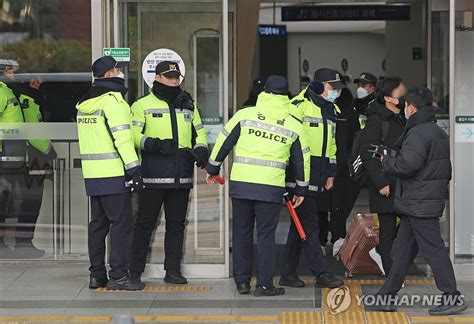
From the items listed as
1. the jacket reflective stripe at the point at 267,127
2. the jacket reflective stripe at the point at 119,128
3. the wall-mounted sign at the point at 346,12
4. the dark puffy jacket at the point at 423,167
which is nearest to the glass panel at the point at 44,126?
the jacket reflective stripe at the point at 119,128

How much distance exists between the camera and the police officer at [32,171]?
34.3 ft

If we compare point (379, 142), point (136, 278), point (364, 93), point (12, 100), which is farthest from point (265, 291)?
point (12, 100)

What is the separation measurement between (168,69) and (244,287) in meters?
1.94

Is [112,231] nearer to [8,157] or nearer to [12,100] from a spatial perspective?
[8,157]

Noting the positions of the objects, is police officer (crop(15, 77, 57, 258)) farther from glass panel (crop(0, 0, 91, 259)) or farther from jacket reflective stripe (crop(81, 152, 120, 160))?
jacket reflective stripe (crop(81, 152, 120, 160))

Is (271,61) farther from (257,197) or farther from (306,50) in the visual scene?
(257,197)

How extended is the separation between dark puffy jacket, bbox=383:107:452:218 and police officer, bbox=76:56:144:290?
85.7 inches

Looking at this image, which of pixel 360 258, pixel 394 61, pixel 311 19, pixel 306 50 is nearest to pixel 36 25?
pixel 360 258

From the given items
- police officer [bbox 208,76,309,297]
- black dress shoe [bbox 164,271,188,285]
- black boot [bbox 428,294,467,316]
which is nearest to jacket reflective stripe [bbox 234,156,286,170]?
police officer [bbox 208,76,309,297]

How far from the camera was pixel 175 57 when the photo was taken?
9781mm

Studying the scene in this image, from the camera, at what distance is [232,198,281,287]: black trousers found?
8.88m

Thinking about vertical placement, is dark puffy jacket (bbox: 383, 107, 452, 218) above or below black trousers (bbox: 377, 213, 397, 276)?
above

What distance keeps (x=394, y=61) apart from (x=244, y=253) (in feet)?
34.9

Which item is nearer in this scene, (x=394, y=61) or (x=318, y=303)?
(x=318, y=303)
